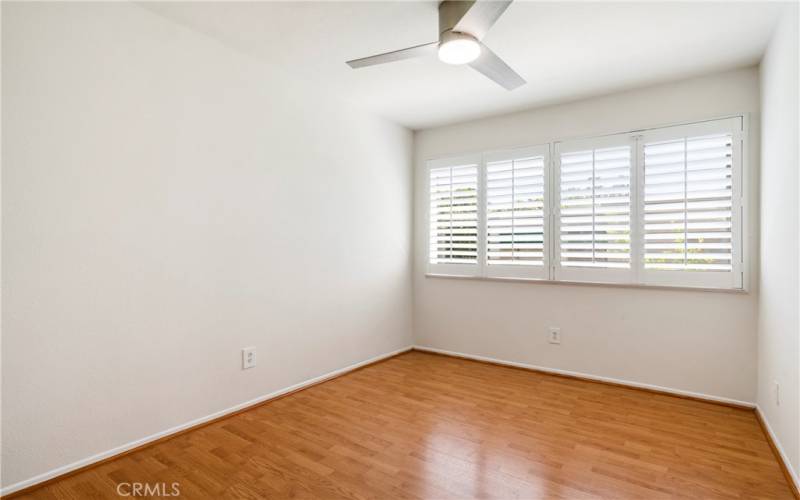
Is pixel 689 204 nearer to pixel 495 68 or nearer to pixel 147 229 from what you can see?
pixel 495 68

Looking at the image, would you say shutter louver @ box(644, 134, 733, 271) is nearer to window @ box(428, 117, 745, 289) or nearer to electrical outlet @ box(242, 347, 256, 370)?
window @ box(428, 117, 745, 289)

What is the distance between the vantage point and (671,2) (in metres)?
2.09

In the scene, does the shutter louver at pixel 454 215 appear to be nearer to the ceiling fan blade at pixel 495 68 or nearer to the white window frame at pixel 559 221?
the white window frame at pixel 559 221

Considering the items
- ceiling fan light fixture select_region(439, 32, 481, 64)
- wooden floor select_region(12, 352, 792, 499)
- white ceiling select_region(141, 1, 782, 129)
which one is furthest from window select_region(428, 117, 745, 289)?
ceiling fan light fixture select_region(439, 32, 481, 64)

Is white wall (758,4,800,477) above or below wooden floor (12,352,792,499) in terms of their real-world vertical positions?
above

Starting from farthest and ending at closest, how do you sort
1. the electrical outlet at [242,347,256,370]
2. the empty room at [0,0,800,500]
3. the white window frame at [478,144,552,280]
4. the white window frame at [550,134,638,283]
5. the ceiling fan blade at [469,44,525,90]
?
the white window frame at [478,144,552,280] → the white window frame at [550,134,638,283] → the electrical outlet at [242,347,256,370] → the ceiling fan blade at [469,44,525,90] → the empty room at [0,0,800,500]

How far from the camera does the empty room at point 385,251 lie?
1880mm

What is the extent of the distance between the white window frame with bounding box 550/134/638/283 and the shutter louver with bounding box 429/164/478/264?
0.75 metres

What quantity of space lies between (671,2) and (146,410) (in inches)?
138

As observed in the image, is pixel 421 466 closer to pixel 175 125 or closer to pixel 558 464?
pixel 558 464

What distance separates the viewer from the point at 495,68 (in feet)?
7.43

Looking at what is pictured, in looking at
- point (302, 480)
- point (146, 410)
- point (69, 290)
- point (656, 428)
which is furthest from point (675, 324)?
point (69, 290)

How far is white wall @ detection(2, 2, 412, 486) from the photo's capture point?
182 cm

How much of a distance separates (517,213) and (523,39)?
1.58m
